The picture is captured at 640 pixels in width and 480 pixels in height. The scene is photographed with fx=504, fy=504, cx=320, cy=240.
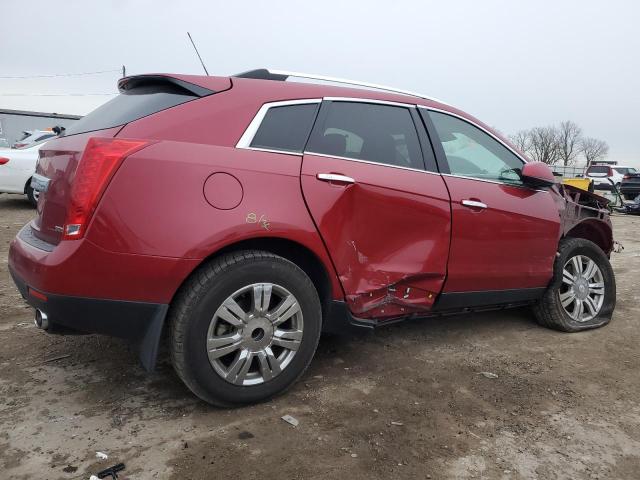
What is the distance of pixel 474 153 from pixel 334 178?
4.27ft

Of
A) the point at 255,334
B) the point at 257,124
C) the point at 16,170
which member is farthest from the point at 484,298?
the point at 16,170

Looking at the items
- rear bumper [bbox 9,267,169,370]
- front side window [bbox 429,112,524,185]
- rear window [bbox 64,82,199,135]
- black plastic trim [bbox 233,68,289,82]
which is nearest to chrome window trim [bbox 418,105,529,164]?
front side window [bbox 429,112,524,185]

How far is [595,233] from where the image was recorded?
435cm

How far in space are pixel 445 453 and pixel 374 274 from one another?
1005mm

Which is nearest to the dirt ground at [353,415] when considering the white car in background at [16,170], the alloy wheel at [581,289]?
the alloy wheel at [581,289]

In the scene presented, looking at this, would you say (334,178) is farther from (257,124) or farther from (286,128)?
(257,124)

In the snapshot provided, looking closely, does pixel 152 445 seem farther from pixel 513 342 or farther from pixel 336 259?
pixel 513 342

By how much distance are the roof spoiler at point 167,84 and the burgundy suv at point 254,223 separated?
1 cm

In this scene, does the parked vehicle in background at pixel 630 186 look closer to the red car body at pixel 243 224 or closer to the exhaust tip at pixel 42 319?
the red car body at pixel 243 224

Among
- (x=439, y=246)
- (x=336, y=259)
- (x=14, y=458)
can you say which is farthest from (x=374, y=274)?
(x=14, y=458)

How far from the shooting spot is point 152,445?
7.26 ft

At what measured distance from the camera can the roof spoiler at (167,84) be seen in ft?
8.32

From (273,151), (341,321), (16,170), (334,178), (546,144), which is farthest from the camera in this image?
(546,144)

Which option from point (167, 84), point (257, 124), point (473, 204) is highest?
point (167, 84)
